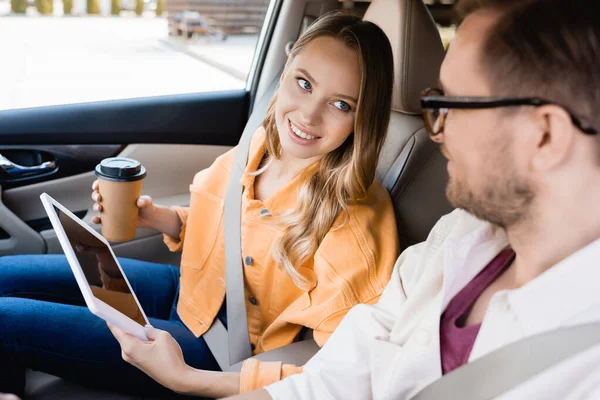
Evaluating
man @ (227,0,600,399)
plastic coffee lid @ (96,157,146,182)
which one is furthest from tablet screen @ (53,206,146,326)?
man @ (227,0,600,399)

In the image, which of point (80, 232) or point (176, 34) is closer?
point (80, 232)

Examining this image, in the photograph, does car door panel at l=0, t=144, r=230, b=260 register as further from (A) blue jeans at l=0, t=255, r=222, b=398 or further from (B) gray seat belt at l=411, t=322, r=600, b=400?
(B) gray seat belt at l=411, t=322, r=600, b=400

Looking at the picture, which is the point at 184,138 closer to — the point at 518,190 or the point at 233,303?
the point at 233,303

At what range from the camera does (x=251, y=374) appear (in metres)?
1.37

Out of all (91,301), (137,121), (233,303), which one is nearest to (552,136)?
(91,301)

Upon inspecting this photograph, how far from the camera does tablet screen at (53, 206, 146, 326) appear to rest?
1.40 m

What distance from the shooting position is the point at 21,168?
2309 millimetres

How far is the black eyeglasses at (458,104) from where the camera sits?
3.00 feet

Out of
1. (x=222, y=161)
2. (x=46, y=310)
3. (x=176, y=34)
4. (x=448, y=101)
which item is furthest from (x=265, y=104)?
(x=176, y=34)

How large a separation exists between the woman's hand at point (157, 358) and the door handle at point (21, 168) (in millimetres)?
1164

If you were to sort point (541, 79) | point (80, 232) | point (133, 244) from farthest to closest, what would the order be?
point (133, 244) → point (80, 232) → point (541, 79)

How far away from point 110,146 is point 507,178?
176 cm

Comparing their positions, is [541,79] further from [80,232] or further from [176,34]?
[176,34]

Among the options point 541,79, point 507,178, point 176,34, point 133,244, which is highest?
point 541,79
